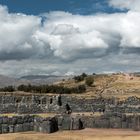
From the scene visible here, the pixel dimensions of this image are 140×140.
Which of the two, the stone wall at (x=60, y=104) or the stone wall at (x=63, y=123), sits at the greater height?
the stone wall at (x=60, y=104)

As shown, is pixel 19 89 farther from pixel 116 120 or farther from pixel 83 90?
pixel 116 120

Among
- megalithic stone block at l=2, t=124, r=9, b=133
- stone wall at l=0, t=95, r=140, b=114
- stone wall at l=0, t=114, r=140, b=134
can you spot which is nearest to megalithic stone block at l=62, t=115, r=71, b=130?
stone wall at l=0, t=114, r=140, b=134

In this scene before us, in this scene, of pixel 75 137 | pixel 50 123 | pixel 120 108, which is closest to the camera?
pixel 75 137

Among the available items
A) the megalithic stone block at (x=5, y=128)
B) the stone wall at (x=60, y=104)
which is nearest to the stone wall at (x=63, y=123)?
the megalithic stone block at (x=5, y=128)

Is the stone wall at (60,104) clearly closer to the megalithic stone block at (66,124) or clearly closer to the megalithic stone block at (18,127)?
the megalithic stone block at (66,124)

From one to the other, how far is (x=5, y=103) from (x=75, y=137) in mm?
17964

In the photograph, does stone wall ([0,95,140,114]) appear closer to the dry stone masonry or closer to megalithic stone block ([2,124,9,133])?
the dry stone masonry

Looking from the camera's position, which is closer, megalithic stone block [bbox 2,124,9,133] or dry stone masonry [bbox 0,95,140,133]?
megalithic stone block [bbox 2,124,9,133]

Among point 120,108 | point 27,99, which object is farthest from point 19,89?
point 120,108

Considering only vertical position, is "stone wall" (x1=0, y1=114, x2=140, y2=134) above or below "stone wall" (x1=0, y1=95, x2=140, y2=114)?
below

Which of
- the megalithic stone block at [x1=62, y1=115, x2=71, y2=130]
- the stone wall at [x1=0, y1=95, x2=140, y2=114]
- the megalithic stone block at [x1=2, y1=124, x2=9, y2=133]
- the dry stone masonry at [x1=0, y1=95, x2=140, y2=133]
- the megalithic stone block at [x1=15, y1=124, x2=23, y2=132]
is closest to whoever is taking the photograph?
the megalithic stone block at [x1=2, y1=124, x2=9, y2=133]

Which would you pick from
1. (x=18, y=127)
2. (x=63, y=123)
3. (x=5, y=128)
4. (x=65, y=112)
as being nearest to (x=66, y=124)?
(x=63, y=123)

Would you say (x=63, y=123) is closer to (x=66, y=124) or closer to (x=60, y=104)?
(x=66, y=124)

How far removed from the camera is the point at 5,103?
154 feet
